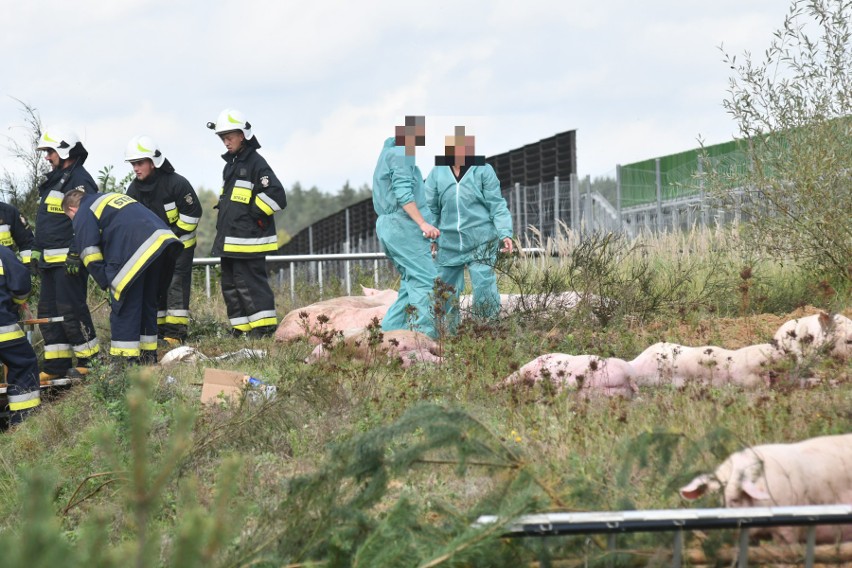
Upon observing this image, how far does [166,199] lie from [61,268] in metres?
1.37

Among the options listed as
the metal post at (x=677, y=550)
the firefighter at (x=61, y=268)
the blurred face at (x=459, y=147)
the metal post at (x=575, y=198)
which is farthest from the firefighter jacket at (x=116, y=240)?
the metal post at (x=575, y=198)

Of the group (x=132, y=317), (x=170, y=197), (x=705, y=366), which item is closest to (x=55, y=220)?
(x=170, y=197)

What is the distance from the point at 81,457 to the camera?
596 cm

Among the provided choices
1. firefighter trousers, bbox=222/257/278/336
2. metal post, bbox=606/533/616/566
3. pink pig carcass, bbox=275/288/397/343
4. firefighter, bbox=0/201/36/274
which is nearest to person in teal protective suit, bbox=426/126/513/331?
pink pig carcass, bbox=275/288/397/343

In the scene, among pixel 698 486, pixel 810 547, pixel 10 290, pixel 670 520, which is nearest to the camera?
pixel 670 520

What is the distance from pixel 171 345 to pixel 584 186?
37.4ft

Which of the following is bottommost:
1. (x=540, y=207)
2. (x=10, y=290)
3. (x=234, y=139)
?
(x=10, y=290)

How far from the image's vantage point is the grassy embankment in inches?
113

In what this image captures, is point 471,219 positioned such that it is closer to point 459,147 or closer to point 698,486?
point 459,147

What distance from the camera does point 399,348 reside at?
743 centimetres

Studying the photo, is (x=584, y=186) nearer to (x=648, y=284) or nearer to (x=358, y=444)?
(x=648, y=284)

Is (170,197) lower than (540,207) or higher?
lower

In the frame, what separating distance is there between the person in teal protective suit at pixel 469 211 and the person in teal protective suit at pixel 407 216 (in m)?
0.21

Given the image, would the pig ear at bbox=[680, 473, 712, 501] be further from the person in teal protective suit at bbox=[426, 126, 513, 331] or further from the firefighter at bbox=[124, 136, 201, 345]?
the firefighter at bbox=[124, 136, 201, 345]
